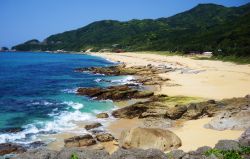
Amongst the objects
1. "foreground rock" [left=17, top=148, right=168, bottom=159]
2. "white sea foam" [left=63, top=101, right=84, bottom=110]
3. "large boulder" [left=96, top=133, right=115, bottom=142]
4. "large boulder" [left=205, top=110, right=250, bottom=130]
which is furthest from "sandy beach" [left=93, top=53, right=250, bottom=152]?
"white sea foam" [left=63, top=101, right=84, bottom=110]

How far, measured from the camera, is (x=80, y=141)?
22.4m

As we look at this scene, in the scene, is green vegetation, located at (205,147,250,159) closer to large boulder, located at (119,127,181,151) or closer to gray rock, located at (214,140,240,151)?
gray rock, located at (214,140,240,151)

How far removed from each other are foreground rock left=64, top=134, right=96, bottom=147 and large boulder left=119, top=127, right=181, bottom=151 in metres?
2.77

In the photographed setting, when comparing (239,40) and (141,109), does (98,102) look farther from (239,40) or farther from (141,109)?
(239,40)

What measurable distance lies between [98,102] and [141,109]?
8.95 meters

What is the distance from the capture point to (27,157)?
11.9 meters

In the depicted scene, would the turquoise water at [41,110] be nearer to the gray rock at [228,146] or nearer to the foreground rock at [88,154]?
the foreground rock at [88,154]

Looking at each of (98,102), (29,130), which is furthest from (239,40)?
(29,130)

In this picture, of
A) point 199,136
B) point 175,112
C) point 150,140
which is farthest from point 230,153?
point 175,112

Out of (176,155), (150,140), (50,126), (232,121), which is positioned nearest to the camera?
(176,155)

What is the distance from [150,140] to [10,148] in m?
9.37

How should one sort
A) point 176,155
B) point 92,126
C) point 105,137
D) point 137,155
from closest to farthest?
point 137,155 → point 176,155 → point 105,137 → point 92,126

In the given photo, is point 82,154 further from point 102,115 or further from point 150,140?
point 102,115

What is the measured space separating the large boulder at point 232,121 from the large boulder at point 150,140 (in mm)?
4305
